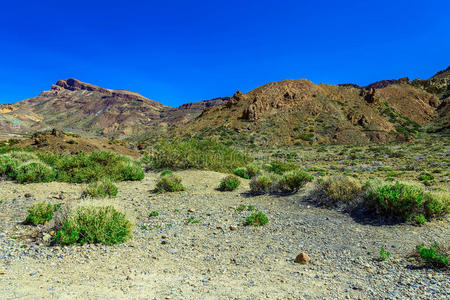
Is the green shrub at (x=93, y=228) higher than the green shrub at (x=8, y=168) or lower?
lower

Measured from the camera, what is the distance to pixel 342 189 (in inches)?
317

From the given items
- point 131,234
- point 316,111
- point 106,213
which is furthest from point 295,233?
point 316,111

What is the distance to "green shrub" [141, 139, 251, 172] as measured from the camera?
15.9m

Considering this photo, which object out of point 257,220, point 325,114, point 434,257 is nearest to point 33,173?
point 257,220

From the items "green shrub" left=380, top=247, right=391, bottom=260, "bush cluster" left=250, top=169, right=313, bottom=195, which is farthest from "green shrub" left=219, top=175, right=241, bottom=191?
"green shrub" left=380, top=247, right=391, bottom=260

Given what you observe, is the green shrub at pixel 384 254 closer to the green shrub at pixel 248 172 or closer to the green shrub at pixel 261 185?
the green shrub at pixel 261 185

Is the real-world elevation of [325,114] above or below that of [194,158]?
above

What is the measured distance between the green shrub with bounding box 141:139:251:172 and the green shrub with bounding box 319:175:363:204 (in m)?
8.11

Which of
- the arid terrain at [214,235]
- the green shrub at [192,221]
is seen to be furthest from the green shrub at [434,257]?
the green shrub at [192,221]

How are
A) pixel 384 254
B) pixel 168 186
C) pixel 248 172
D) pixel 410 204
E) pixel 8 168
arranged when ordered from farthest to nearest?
pixel 248 172 → pixel 8 168 → pixel 168 186 → pixel 410 204 → pixel 384 254

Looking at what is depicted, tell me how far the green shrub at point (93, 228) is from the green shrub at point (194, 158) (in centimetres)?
1020

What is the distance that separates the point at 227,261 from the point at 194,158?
11777 mm

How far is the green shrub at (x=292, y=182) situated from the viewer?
9.76 meters

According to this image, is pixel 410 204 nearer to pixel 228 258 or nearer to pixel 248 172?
pixel 228 258
